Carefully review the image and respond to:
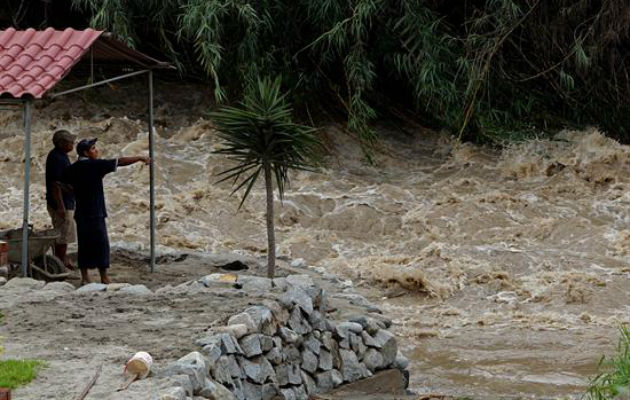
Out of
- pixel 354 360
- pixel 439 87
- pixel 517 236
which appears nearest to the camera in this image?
pixel 354 360

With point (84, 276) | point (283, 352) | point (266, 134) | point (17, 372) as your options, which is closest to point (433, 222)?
point (266, 134)

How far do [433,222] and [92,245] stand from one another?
7539 mm

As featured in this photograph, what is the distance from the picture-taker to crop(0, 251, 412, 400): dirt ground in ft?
19.9

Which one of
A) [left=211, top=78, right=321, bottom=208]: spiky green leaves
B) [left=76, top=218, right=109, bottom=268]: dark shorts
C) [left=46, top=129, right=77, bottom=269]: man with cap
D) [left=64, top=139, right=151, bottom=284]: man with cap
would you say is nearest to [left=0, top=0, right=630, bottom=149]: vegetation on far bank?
[left=46, top=129, right=77, bottom=269]: man with cap

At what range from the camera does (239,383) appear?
7047 millimetres

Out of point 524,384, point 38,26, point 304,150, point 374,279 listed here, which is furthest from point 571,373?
point 38,26

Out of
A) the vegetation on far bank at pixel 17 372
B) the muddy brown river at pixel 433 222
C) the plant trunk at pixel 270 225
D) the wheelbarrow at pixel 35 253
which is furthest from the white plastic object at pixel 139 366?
the muddy brown river at pixel 433 222

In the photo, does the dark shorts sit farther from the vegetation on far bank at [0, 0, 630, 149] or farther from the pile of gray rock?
the vegetation on far bank at [0, 0, 630, 149]

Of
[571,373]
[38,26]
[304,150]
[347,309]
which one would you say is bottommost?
[571,373]

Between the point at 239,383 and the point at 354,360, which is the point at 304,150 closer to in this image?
the point at 354,360

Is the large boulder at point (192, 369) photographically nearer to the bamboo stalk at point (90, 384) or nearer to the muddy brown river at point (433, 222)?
the bamboo stalk at point (90, 384)

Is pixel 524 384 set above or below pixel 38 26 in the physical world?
below

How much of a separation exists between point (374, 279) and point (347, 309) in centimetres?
522

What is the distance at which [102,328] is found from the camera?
7441mm
